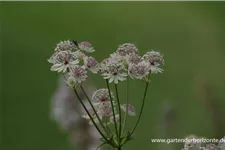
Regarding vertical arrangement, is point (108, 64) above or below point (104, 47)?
below

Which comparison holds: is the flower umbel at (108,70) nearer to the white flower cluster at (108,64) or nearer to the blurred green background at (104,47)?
the white flower cluster at (108,64)

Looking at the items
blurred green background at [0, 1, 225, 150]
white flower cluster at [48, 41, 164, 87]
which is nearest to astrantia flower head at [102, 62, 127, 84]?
white flower cluster at [48, 41, 164, 87]

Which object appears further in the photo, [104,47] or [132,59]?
[104,47]

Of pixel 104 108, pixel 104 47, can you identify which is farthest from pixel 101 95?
A: pixel 104 47

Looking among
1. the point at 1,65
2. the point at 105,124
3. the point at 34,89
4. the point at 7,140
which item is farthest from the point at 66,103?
the point at 1,65

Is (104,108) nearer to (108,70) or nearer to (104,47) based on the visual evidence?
(108,70)

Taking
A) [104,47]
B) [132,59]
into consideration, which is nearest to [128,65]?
[132,59]

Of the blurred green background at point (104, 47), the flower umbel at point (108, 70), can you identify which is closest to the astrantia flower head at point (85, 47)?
the flower umbel at point (108, 70)

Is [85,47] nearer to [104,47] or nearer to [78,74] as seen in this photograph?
[78,74]
